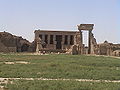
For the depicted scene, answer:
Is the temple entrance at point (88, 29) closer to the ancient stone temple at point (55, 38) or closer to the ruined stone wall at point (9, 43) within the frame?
the ancient stone temple at point (55, 38)

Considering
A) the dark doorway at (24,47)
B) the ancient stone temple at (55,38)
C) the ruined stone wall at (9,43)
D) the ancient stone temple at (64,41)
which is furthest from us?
the dark doorway at (24,47)

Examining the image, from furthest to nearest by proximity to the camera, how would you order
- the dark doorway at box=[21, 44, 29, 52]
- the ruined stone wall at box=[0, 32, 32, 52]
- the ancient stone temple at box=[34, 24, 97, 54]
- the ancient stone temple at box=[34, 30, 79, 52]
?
the dark doorway at box=[21, 44, 29, 52]
the ancient stone temple at box=[34, 30, 79, 52]
the ruined stone wall at box=[0, 32, 32, 52]
the ancient stone temple at box=[34, 24, 97, 54]

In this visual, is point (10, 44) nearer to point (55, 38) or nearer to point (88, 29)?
point (55, 38)

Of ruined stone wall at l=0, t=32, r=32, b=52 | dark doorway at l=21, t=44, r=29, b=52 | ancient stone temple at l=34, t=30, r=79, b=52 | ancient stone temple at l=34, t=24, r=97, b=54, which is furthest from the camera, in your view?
dark doorway at l=21, t=44, r=29, b=52

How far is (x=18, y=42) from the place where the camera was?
74.4 m

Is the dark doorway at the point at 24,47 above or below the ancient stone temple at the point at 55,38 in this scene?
below

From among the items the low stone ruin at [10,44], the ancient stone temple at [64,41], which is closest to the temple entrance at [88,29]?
the ancient stone temple at [64,41]

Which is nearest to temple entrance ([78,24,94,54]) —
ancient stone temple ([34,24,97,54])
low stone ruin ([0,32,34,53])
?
ancient stone temple ([34,24,97,54])

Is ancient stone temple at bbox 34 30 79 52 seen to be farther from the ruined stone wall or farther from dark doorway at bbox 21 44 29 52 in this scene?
the ruined stone wall

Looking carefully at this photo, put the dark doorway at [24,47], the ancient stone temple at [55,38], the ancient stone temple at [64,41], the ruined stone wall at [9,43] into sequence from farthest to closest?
1. the dark doorway at [24,47]
2. the ancient stone temple at [55,38]
3. the ruined stone wall at [9,43]
4. the ancient stone temple at [64,41]

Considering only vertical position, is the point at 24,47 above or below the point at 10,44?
below

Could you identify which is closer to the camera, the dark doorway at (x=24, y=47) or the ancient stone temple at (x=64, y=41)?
the ancient stone temple at (x=64, y=41)

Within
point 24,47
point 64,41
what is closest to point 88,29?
point 64,41

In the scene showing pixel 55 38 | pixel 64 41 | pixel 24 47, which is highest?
pixel 55 38
